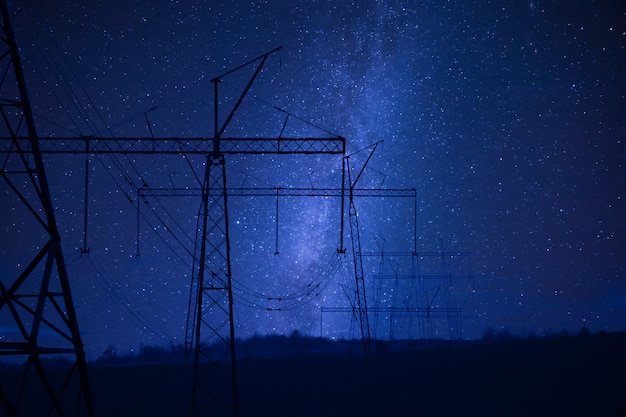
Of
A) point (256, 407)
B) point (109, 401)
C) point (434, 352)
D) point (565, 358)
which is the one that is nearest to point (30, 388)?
point (109, 401)

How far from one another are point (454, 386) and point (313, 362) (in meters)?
9.48

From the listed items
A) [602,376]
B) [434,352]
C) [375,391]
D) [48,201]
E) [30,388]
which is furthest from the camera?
[434,352]

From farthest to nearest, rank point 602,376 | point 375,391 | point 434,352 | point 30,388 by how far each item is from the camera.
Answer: point 434,352
point 30,388
point 375,391
point 602,376

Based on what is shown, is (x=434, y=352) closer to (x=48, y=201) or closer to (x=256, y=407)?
(x=256, y=407)

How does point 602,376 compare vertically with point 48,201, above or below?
below

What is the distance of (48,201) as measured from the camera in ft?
47.6

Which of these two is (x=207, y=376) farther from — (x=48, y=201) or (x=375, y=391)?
(x=48, y=201)

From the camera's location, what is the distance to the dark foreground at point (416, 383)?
3039cm

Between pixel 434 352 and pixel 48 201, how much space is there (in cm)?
3015

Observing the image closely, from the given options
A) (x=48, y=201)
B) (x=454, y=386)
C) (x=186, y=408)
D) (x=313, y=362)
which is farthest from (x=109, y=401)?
(x=48, y=201)

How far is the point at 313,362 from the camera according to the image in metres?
41.6

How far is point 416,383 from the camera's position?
35500 millimetres

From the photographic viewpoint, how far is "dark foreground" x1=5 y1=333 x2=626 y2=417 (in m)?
30.4

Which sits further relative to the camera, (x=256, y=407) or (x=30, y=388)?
(x=30, y=388)
